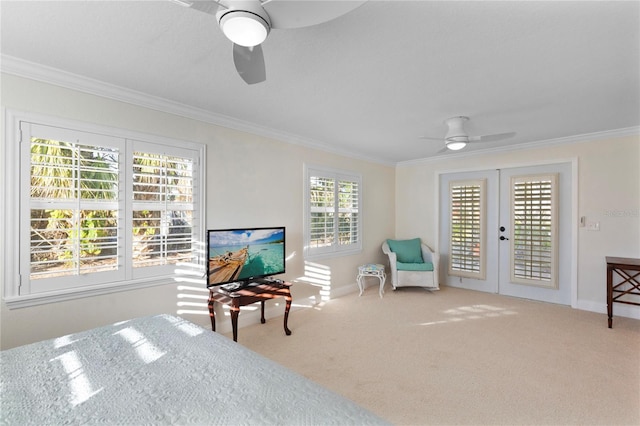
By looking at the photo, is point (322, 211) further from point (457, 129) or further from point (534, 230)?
point (534, 230)

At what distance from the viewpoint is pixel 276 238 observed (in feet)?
11.2

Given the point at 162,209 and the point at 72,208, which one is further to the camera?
the point at 162,209

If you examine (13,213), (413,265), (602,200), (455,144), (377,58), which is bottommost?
(413,265)

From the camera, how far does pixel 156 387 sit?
1250 mm

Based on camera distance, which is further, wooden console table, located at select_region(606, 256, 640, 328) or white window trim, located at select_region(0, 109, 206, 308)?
wooden console table, located at select_region(606, 256, 640, 328)

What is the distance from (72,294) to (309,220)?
265cm

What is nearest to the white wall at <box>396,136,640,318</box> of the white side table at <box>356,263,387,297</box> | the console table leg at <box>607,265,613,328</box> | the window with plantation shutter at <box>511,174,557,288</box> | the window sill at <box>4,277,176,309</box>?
the window with plantation shutter at <box>511,174,557,288</box>

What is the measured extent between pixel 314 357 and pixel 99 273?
1974 mm

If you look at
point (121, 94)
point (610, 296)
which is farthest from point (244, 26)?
point (610, 296)

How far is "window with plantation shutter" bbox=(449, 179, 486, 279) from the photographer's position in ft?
16.1

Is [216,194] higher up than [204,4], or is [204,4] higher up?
[204,4]

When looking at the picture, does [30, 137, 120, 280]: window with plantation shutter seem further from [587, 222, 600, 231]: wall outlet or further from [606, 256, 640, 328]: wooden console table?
[587, 222, 600, 231]: wall outlet

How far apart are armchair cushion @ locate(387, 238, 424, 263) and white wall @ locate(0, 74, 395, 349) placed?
0.38m

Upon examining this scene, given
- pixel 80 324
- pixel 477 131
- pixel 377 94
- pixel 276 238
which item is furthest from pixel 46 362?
pixel 477 131
